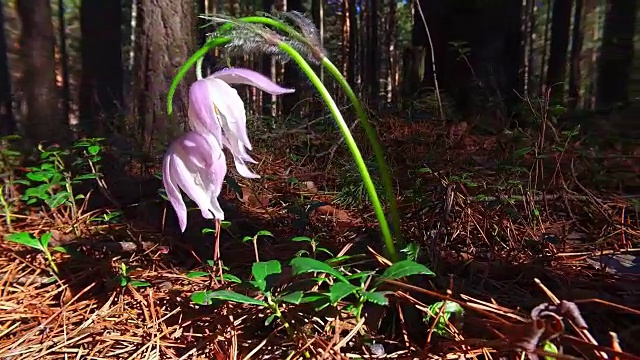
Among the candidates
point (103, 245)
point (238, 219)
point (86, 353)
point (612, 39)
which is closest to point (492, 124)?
point (238, 219)

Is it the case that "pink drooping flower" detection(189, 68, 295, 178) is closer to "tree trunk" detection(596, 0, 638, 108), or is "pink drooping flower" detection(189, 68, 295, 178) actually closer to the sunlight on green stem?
A: the sunlight on green stem

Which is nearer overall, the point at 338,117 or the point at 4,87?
the point at 338,117

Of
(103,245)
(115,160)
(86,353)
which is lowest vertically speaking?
(86,353)

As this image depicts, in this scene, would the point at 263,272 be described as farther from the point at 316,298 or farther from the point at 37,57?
the point at 37,57

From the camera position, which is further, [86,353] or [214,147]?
[86,353]

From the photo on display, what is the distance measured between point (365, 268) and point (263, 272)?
0.38 m

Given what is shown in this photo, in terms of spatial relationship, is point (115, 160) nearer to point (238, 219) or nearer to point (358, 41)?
point (238, 219)

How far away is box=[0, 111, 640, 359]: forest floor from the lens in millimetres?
1057

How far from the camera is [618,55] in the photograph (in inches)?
278

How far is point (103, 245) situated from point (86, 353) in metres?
0.56

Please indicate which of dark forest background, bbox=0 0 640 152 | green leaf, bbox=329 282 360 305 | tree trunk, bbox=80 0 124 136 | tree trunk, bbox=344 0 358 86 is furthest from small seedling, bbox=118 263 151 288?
tree trunk, bbox=344 0 358 86

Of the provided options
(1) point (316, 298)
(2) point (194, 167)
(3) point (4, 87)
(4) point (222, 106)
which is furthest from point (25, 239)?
(3) point (4, 87)

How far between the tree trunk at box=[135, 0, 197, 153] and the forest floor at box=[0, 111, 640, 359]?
2.84 feet

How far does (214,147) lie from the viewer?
3.46 feet
